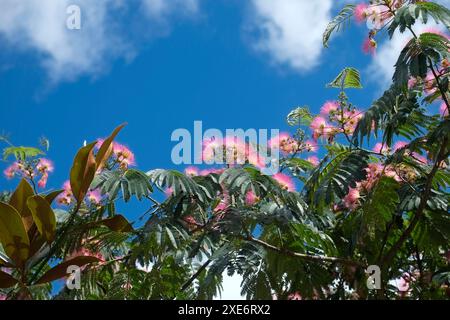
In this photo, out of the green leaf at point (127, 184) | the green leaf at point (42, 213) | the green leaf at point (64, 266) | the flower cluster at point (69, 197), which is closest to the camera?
the green leaf at point (127, 184)

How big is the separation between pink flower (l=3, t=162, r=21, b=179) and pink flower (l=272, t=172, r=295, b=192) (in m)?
1.80

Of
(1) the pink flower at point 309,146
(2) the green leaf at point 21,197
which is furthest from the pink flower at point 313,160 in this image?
(2) the green leaf at point 21,197

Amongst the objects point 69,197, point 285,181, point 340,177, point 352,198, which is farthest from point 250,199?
point 69,197

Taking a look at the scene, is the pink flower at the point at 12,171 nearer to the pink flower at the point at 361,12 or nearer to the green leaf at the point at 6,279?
the green leaf at the point at 6,279

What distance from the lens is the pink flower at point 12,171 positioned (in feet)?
14.9

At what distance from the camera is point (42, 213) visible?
3.42m

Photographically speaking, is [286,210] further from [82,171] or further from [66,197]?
[66,197]

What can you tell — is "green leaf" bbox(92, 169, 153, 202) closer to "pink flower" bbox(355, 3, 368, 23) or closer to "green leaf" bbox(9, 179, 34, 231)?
"green leaf" bbox(9, 179, 34, 231)

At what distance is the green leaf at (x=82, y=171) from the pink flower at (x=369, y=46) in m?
1.44

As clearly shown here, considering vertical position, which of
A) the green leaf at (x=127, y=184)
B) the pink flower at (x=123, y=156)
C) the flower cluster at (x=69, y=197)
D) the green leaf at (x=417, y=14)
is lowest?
the green leaf at (x=127, y=184)
